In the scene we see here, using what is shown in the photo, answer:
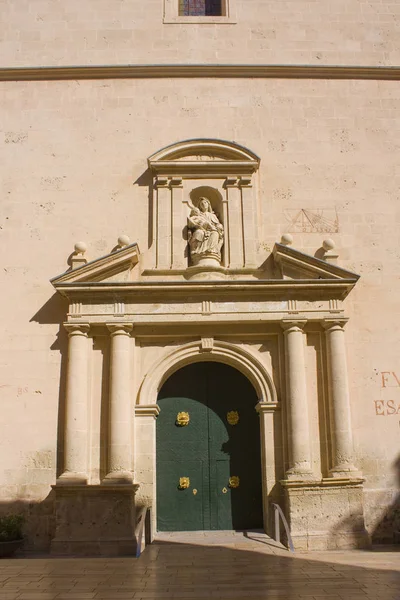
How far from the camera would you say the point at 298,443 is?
9.80 metres

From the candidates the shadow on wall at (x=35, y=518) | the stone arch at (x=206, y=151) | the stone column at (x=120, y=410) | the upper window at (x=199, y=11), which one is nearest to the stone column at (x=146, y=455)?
the stone column at (x=120, y=410)

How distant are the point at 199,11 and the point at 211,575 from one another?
10.2 metres

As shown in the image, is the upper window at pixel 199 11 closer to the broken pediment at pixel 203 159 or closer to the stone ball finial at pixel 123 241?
the broken pediment at pixel 203 159

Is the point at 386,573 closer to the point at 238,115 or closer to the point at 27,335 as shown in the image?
the point at 27,335

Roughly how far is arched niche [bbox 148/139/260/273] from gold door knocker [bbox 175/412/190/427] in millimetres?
2349

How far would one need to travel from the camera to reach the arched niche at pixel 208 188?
10930 mm

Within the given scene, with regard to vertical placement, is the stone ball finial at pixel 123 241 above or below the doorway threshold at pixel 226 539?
above

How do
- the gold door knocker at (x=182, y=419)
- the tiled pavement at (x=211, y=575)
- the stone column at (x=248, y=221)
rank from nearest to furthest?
the tiled pavement at (x=211, y=575) → the gold door knocker at (x=182, y=419) → the stone column at (x=248, y=221)

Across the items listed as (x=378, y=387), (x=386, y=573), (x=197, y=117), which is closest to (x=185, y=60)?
(x=197, y=117)

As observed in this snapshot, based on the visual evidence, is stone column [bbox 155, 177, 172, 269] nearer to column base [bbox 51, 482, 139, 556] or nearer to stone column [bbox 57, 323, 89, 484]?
stone column [bbox 57, 323, 89, 484]

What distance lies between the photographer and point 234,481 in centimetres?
1039

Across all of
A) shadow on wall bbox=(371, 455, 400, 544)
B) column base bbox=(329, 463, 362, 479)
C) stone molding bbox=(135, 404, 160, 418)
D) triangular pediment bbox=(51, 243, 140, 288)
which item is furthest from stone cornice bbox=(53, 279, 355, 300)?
shadow on wall bbox=(371, 455, 400, 544)

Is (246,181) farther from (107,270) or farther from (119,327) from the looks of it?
(119,327)

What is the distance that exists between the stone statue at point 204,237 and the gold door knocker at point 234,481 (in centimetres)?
339
